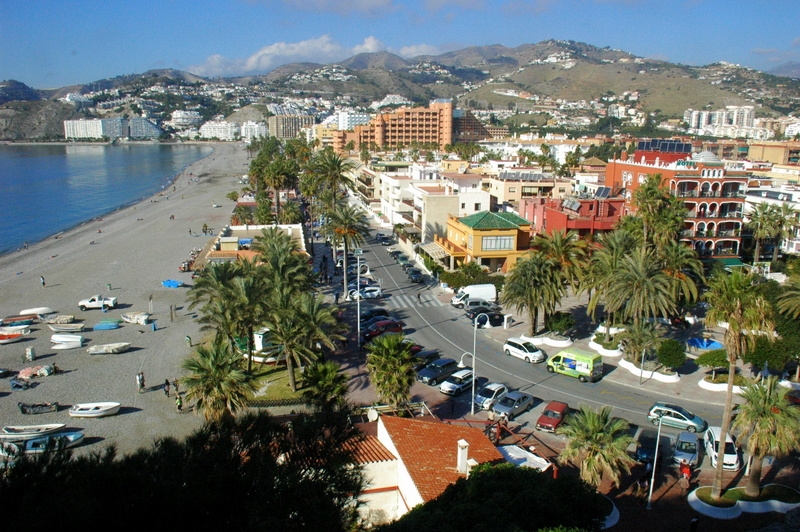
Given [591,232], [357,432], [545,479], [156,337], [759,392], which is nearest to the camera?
[357,432]

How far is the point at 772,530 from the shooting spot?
14977mm

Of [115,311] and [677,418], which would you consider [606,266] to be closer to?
[677,418]

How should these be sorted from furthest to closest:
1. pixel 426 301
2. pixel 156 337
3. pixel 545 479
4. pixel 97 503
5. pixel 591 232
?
1. pixel 591 232
2. pixel 426 301
3. pixel 156 337
4. pixel 545 479
5. pixel 97 503

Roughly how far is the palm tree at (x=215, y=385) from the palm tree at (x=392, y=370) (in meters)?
4.55

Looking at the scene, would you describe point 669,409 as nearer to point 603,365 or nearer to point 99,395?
point 603,365

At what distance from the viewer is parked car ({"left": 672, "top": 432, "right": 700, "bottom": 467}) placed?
19719mm

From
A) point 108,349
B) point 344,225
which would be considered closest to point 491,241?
point 344,225

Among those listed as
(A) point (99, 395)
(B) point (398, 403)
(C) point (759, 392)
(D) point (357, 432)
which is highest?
(D) point (357, 432)

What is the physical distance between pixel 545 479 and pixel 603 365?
15282 millimetres

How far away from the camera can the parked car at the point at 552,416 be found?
21672mm

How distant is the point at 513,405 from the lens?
23125mm

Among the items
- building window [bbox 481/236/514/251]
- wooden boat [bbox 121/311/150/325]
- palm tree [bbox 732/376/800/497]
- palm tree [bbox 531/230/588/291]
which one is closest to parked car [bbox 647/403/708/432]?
palm tree [bbox 732/376/800/497]

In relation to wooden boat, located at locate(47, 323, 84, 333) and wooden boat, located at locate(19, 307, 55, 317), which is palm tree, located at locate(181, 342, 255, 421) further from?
wooden boat, located at locate(19, 307, 55, 317)

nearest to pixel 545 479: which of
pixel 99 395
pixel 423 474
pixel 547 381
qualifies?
pixel 423 474
